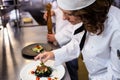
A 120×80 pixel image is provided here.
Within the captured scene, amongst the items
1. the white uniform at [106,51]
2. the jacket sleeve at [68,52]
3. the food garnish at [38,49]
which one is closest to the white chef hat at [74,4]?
the white uniform at [106,51]

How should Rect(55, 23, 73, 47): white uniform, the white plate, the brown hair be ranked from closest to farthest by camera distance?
the brown hair
the white plate
Rect(55, 23, 73, 47): white uniform

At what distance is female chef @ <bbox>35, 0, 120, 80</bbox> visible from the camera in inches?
30.2

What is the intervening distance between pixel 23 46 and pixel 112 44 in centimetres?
58

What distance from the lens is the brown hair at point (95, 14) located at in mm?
759

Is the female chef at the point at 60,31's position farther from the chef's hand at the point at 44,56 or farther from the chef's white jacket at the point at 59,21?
the chef's hand at the point at 44,56

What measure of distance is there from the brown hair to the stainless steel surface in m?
0.26

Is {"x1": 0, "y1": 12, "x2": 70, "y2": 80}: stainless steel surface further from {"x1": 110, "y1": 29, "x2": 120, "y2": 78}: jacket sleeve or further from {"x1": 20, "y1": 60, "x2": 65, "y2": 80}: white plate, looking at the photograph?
{"x1": 110, "y1": 29, "x2": 120, "y2": 78}: jacket sleeve

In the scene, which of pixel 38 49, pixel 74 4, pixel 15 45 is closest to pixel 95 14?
pixel 74 4

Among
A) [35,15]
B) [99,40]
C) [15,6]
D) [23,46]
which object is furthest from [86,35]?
[35,15]

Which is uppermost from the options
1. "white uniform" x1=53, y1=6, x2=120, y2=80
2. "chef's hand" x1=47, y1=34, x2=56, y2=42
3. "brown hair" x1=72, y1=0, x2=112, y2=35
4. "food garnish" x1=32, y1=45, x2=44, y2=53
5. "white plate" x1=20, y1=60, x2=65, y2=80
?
"brown hair" x1=72, y1=0, x2=112, y2=35

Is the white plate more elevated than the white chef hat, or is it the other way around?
the white chef hat

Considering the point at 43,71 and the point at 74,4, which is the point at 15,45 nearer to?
the point at 43,71

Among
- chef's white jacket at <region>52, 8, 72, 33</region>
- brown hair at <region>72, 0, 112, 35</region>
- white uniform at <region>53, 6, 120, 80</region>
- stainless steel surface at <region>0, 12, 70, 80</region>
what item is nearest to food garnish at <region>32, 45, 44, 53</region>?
stainless steel surface at <region>0, 12, 70, 80</region>

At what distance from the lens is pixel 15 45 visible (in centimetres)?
126
